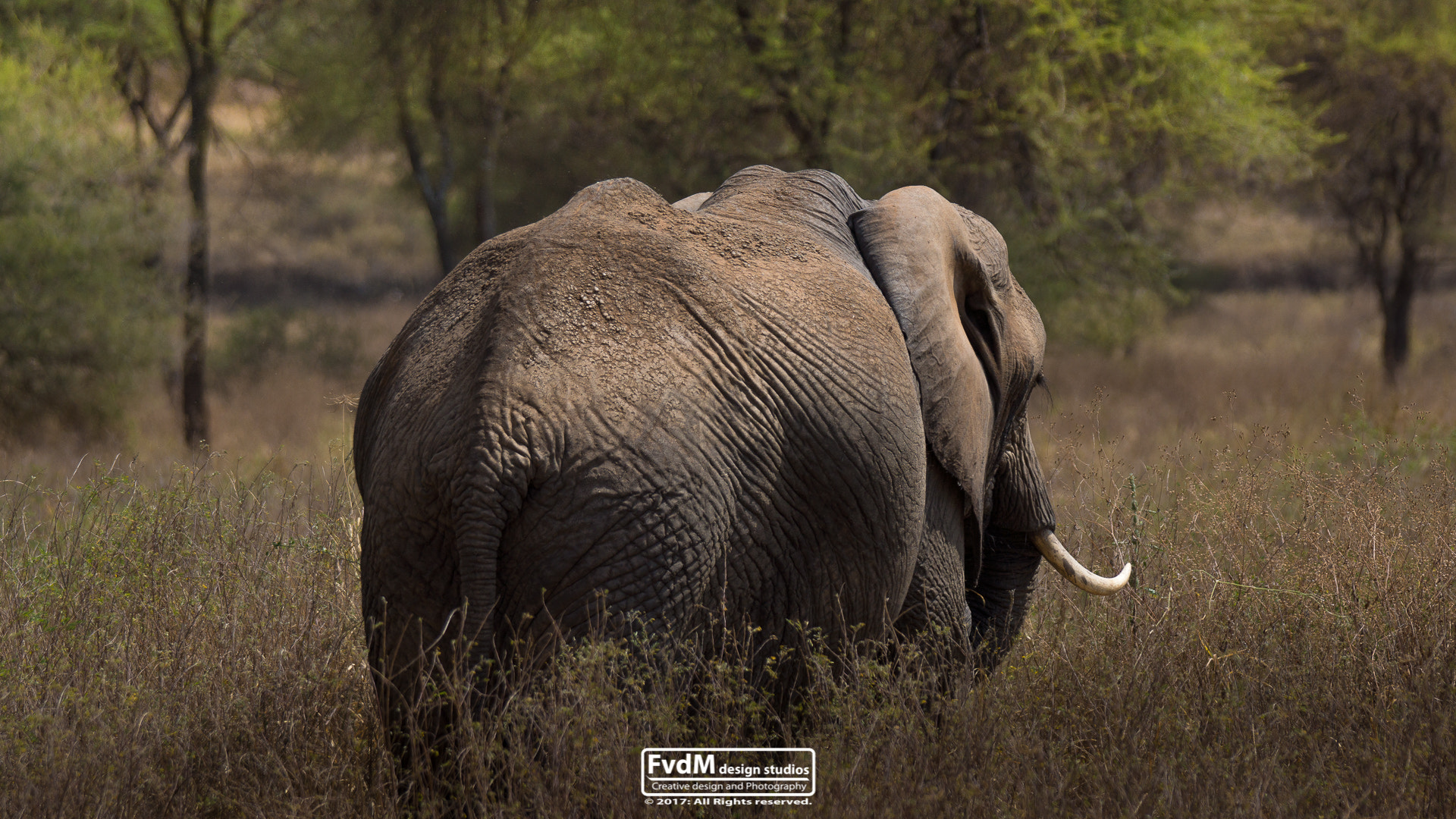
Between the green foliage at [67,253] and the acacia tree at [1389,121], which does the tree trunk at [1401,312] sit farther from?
the green foliage at [67,253]

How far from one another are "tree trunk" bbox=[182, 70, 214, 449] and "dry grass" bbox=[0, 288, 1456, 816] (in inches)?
339

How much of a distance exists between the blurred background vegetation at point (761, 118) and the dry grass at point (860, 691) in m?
6.65

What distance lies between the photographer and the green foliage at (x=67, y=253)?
476 inches

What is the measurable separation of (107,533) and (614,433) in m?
3.00

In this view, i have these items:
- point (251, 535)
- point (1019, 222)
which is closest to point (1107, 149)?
point (1019, 222)

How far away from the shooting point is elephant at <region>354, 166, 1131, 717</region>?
2455 mm

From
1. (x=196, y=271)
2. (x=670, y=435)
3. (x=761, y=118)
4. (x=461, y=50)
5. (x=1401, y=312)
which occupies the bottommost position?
(x=196, y=271)

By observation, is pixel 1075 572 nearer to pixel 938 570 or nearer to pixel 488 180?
pixel 938 570

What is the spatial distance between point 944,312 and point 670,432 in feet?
3.99

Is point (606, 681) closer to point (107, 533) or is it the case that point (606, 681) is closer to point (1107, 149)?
point (107, 533)

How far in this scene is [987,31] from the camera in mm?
11203

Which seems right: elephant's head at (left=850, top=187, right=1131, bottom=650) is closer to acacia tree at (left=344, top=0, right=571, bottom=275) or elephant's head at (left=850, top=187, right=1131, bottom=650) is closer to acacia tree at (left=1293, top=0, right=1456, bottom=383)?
acacia tree at (left=344, top=0, right=571, bottom=275)

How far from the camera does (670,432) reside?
2.53 m

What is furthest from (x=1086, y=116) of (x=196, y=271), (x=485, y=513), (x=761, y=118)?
(x=196, y=271)
